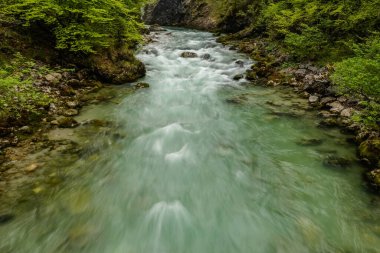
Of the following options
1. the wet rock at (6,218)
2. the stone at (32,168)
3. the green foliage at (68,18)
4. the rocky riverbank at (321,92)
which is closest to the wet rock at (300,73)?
the rocky riverbank at (321,92)

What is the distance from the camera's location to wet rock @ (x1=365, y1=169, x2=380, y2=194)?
5281 mm

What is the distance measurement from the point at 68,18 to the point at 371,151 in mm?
9941

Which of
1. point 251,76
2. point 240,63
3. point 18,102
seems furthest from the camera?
point 240,63

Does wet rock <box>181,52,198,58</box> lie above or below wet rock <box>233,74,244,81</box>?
below

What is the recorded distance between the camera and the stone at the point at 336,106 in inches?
336

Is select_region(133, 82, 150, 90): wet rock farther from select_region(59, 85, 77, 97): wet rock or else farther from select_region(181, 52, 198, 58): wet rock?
select_region(181, 52, 198, 58): wet rock

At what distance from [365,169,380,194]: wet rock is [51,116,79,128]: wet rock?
6.77m

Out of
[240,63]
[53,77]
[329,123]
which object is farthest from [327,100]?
[53,77]

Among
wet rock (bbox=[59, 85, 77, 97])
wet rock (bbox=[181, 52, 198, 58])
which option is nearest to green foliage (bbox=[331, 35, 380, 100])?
wet rock (bbox=[59, 85, 77, 97])

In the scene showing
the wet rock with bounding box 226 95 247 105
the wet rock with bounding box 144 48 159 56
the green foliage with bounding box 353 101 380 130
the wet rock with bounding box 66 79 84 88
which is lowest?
the wet rock with bounding box 144 48 159 56

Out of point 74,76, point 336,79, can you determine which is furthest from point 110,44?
point 336,79

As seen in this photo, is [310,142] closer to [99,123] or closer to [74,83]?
[99,123]

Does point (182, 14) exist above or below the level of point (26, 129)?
below

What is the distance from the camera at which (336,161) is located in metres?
6.22
